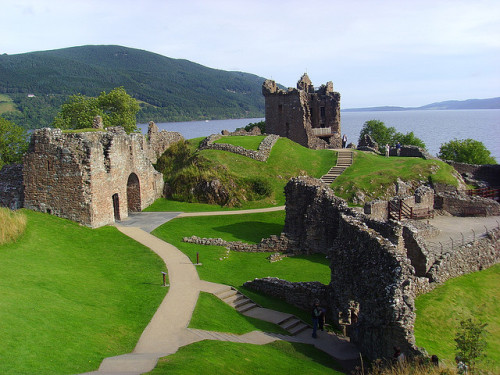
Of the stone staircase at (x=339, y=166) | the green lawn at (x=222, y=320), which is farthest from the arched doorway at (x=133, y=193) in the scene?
the green lawn at (x=222, y=320)

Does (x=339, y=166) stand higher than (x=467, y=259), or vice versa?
(x=339, y=166)

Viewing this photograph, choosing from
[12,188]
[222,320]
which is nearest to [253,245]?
[222,320]

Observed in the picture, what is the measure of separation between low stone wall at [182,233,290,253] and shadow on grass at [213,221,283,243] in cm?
140

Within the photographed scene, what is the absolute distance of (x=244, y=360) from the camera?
42.2 feet

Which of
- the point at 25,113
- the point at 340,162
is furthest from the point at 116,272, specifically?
the point at 25,113

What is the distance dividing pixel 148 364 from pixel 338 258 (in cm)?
899

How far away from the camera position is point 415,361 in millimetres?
11758

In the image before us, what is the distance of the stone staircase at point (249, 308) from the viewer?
17547mm

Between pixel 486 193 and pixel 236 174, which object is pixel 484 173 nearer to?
pixel 486 193

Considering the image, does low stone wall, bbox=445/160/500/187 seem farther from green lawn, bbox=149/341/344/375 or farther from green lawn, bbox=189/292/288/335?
green lawn, bbox=149/341/344/375

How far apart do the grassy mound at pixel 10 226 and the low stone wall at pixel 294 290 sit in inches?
424

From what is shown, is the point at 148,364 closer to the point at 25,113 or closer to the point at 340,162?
the point at 340,162

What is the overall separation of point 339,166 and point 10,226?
29.2 metres

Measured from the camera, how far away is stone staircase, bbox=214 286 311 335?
1755 cm
